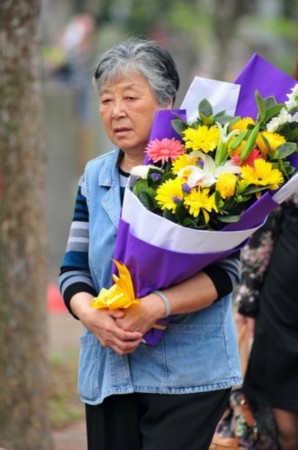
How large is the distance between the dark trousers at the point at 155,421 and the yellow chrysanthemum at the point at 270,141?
34.6 inches

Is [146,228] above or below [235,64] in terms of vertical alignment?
above

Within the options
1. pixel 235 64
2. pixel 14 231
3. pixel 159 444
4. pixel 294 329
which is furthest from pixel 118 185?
pixel 235 64

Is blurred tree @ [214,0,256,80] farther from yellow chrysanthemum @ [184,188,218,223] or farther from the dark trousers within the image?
yellow chrysanthemum @ [184,188,218,223]

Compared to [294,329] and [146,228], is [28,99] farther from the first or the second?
[146,228]

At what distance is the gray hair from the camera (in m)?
3.93

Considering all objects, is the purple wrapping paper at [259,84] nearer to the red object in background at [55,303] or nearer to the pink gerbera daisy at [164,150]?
the pink gerbera daisy at [164,150]

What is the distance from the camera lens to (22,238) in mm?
5953

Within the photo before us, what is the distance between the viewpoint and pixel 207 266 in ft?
12.9

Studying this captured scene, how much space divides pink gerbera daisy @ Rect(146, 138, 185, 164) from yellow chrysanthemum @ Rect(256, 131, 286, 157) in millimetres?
261

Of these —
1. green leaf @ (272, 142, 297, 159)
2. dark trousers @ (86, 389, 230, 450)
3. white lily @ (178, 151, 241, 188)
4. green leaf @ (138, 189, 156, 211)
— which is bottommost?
dark trousers @ (86, 389, 230, 450)

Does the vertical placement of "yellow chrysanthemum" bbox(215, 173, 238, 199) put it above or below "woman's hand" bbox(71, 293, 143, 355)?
above

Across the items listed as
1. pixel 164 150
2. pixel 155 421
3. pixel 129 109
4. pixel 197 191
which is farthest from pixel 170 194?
pixel 155 421

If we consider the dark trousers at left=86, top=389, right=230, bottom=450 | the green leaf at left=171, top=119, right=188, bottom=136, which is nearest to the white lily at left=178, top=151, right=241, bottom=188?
the green leaf at left=171, top=119, right=188, bottom=136

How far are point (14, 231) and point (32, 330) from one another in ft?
1.85
